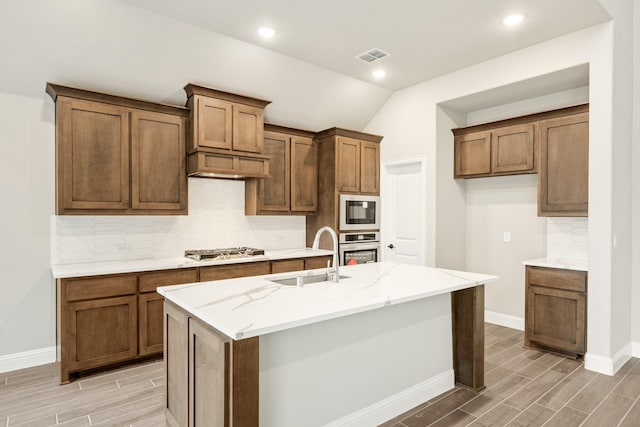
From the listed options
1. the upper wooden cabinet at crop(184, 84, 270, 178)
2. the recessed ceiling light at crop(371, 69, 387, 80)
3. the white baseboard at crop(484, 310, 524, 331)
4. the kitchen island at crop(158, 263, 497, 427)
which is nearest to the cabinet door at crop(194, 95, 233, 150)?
the upper wooden cabinet at crop(184, 84, 270, 178)

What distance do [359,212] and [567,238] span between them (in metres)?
2.50

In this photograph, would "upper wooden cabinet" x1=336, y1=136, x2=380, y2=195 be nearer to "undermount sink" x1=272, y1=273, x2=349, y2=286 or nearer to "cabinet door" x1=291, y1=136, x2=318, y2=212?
"cabinet door" x1=291, y1=136, x2=318, y2=212

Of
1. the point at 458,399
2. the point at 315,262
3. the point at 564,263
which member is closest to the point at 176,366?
the point at 458,399

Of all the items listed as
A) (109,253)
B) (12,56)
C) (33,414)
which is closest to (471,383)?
(33,414)

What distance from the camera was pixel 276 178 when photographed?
16.4 ft

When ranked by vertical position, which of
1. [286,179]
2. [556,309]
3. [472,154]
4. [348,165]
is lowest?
[556,309]

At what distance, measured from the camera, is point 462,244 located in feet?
17.2

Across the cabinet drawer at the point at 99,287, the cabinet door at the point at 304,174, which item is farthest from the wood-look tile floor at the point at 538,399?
the cabinet door at the point at 304,174

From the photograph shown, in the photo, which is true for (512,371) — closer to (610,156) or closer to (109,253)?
(610,156)

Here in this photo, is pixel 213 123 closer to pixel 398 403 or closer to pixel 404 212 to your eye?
pixel 404 212

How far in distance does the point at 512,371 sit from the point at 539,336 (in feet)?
2.44

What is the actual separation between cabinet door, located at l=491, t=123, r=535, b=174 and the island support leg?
2.08 meters

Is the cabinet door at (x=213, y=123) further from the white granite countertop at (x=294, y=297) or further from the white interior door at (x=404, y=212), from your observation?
the white interior door at (x=404, y=212)

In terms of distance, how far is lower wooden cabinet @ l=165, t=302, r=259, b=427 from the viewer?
5.68 ft
